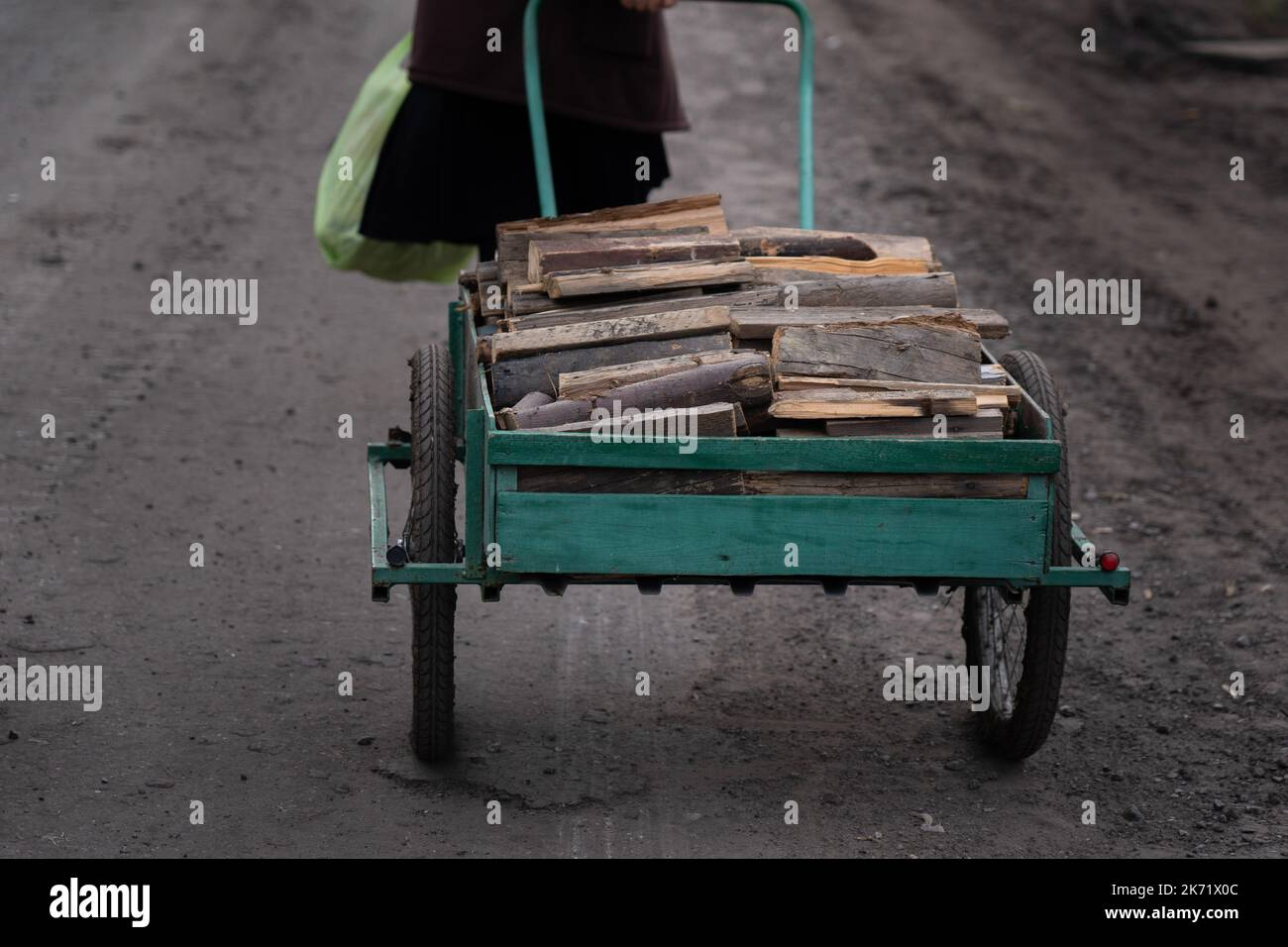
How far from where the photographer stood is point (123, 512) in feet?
17.5

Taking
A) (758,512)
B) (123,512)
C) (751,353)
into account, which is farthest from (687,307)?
(123,512)

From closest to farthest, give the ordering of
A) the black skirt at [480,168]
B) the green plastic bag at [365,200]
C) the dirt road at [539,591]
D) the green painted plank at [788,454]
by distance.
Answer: the green painted plank at [788,454], the dirt road at [539,591], the black skirt at [480,168], the green plastic bag at [365,200]

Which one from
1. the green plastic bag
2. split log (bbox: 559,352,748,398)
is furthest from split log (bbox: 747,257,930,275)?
the green plastic bag

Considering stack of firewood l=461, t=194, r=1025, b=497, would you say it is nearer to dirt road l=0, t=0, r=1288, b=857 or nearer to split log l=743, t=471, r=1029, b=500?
split log l=743, t=471, r=1029, b=500

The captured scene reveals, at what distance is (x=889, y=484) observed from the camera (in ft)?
11.1

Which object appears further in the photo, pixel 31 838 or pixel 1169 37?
pixel 1169 37

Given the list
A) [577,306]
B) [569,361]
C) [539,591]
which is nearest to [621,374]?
[569,361]

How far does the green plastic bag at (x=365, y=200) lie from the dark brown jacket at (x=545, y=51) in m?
0.27

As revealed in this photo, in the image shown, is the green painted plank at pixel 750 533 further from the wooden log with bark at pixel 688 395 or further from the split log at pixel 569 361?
the split log at pixel 569 361

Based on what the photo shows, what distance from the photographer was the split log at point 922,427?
3.43m

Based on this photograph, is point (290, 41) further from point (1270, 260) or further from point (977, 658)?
point (977, 658)

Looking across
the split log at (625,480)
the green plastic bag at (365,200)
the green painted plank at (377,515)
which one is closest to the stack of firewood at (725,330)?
the split log at (625,480)

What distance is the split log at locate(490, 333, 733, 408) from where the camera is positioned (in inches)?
146

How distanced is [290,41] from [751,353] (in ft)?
31.9
